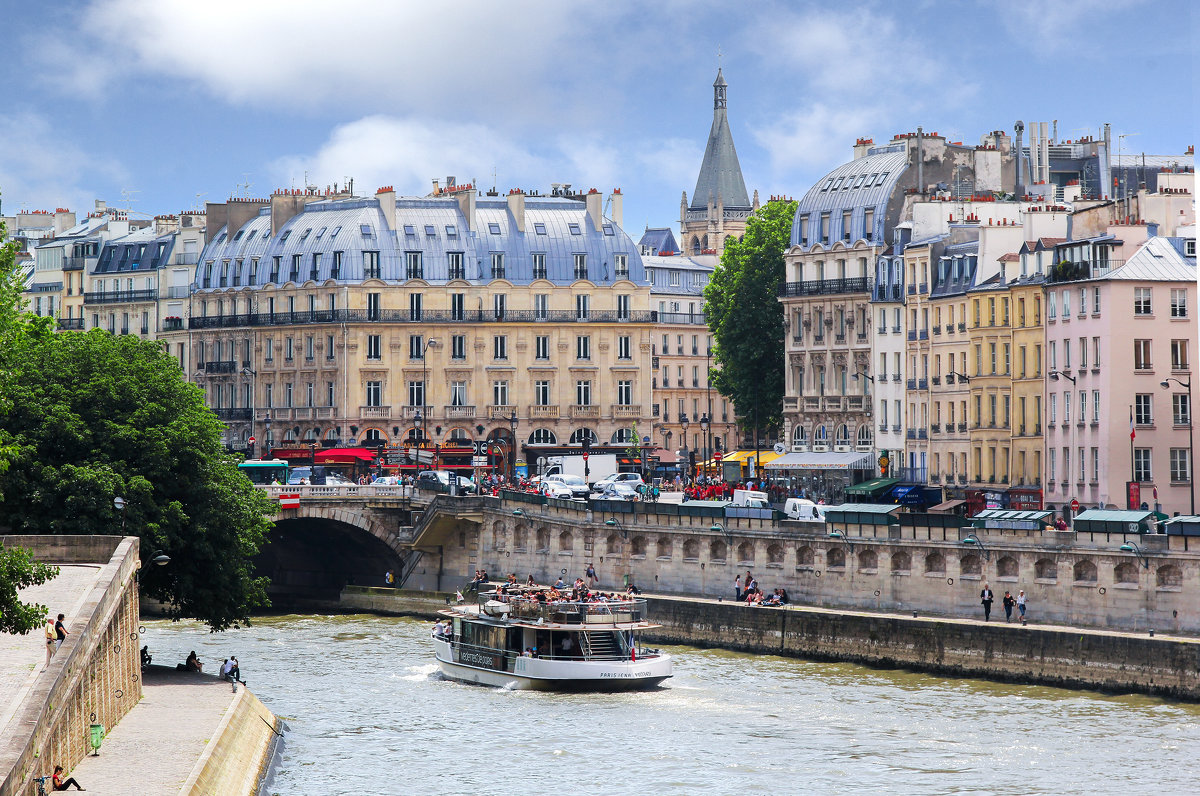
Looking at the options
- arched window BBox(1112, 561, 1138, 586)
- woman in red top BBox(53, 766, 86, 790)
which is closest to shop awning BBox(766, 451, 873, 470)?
arched window BBox(1112, 561, 1138, 586)

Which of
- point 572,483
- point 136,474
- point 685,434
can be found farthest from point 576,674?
point 685,434

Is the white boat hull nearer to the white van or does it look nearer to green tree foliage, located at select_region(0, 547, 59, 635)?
the white van

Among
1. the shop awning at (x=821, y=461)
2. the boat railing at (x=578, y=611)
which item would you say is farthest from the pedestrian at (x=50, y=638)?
the shop awning at (x=821, y=461)

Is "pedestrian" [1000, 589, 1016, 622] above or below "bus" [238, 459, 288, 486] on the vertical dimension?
below

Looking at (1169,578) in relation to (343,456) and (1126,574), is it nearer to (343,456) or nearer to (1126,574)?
(1126,574)

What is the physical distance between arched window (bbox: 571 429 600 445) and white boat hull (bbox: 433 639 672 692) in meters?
46.3

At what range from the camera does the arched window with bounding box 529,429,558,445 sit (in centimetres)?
10888

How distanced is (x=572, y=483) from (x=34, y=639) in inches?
1898

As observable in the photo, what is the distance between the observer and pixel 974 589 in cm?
6306

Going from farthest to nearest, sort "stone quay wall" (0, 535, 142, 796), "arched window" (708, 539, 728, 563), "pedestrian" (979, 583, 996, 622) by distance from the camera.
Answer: "arched window" (708, 539, 728, 563) → "pedestrian" (979, 583, 996, 622) → "stone quay wall" (0, 535, 142, 796)

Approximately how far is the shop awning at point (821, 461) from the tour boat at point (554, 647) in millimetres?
26151

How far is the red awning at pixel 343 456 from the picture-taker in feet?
345

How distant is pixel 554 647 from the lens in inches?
2404

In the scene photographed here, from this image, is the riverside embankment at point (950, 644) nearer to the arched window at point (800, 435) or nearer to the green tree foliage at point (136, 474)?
the green tree foliage at point (136, 474)
